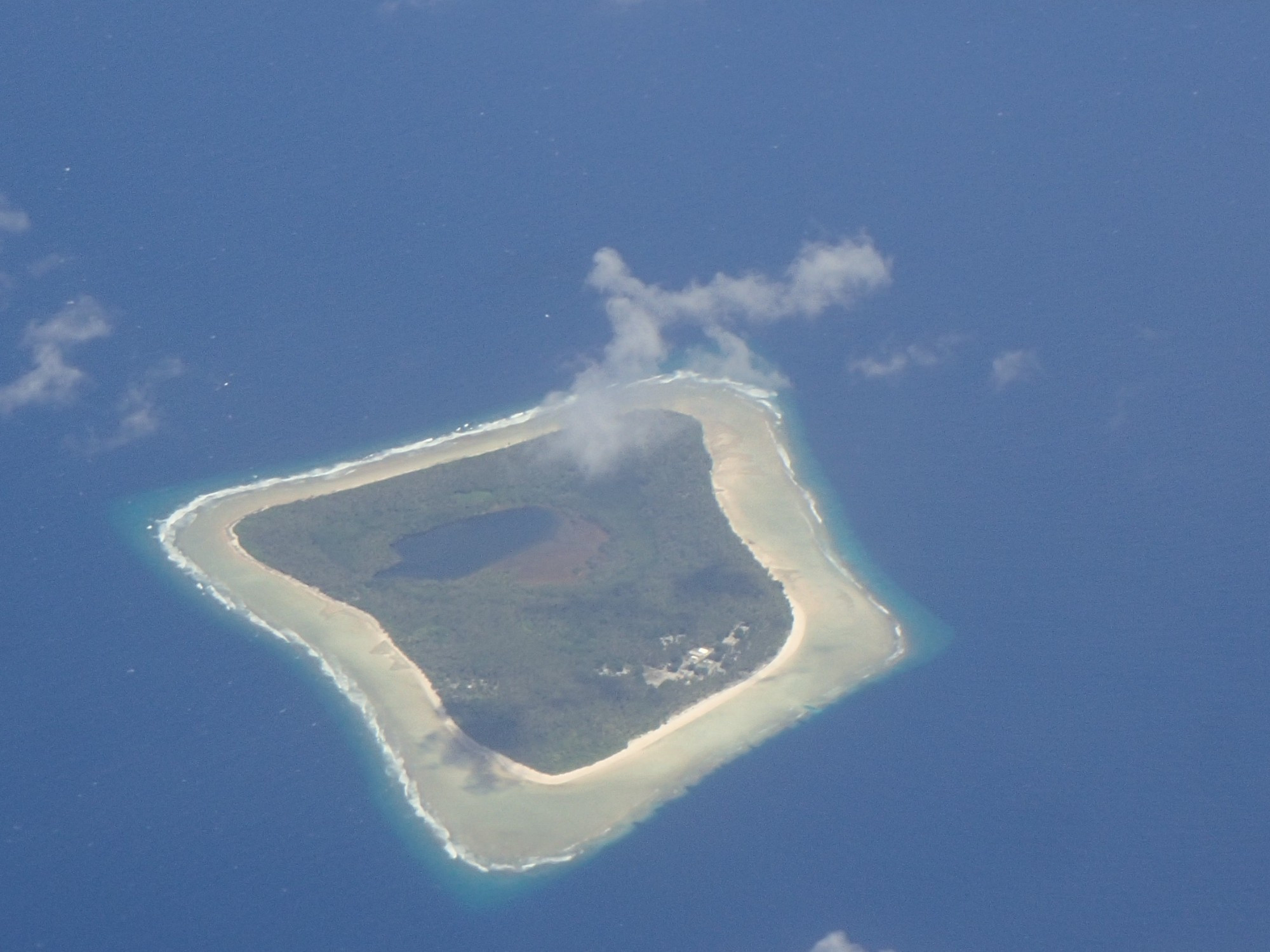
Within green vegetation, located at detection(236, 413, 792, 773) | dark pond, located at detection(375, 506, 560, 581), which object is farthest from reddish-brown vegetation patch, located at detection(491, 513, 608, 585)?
dark pond, located at detection(375, 506, 560, 581)

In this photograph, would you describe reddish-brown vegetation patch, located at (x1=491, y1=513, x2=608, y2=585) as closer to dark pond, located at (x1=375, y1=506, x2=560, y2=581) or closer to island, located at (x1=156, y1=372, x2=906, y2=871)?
island, located at (x1=156, y1=372, x2=906, y2=871)

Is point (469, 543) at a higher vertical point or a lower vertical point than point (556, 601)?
higher

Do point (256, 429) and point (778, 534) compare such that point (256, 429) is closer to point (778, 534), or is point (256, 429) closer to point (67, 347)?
point (67, 347)

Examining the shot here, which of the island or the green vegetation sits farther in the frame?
the green vegetation

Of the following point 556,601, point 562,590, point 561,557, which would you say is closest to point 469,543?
point 561,557

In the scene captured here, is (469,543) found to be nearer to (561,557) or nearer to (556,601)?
(561,557)
